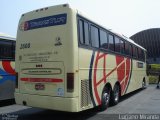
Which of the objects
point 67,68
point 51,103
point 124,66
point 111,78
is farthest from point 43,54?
point 124,66

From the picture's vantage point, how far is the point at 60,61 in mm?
7781

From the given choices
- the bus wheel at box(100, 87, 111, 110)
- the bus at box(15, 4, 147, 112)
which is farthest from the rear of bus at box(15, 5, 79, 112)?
the bus wheel at box(100, 87, 111, 110)

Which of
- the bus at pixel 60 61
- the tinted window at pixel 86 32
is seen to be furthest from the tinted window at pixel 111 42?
the tinted window at pixel 86 32

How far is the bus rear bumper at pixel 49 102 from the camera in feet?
24.3

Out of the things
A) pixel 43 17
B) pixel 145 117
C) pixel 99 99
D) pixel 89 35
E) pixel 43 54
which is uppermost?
pixel 43 17

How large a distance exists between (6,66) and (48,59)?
361 centimetres

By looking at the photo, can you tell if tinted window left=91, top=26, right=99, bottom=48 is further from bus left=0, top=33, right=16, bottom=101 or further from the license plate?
bus left=0, top=33, right=16, bottom=101

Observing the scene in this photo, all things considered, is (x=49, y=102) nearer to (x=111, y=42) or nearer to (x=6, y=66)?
(x=6, y=66)

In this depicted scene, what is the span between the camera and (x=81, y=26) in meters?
8.23

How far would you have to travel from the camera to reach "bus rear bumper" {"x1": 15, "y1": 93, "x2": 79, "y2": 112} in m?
7.40

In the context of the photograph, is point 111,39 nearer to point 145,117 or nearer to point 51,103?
point 145,117

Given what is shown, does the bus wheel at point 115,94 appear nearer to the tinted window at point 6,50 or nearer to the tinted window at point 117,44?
the tinted window at point 117,44

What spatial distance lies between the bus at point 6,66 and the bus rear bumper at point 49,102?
2525 mm

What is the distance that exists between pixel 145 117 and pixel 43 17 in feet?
15.4
